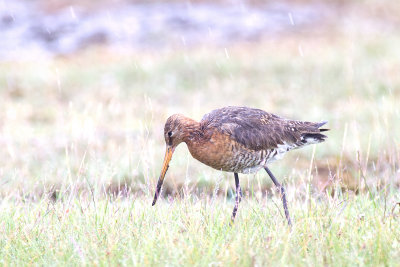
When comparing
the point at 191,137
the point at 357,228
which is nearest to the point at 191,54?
the point at 191,137

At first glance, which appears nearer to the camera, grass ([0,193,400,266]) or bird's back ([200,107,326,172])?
grass ([0,193,400,266])

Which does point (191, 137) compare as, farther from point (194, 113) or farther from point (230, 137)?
point (194, 113)

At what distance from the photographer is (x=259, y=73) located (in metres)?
16.5

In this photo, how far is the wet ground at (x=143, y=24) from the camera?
24.2 m

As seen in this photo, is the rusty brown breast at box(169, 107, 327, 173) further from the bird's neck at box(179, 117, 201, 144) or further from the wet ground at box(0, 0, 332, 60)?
the wet ground at box(0, 0, 332, 60)

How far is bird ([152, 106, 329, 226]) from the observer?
231 inches

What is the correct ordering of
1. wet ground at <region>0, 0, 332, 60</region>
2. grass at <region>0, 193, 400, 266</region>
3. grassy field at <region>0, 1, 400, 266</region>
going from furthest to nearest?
wet ground at <region>0, 0, 332, 60</region> < grassy field at <region>0, 1, 400, 266</region> < grass at <region>0, 193, 400, 266</region>

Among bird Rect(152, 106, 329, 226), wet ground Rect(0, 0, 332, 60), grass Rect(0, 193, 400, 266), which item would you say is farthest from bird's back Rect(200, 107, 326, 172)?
wet ground Rect(0, 0, 332, 60)

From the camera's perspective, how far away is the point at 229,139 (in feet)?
19.4

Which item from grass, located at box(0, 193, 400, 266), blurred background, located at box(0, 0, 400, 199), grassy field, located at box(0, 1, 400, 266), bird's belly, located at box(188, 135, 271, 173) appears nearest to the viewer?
grass, located at box(0, 193, 400, 266)

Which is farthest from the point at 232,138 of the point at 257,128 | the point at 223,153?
the point at 257,128

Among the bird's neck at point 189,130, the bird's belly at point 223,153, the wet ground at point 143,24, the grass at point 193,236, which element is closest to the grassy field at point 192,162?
the grass at point 193,236

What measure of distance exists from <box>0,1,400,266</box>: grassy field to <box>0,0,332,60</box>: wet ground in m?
2.68

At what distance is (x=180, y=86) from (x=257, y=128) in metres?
9.82
